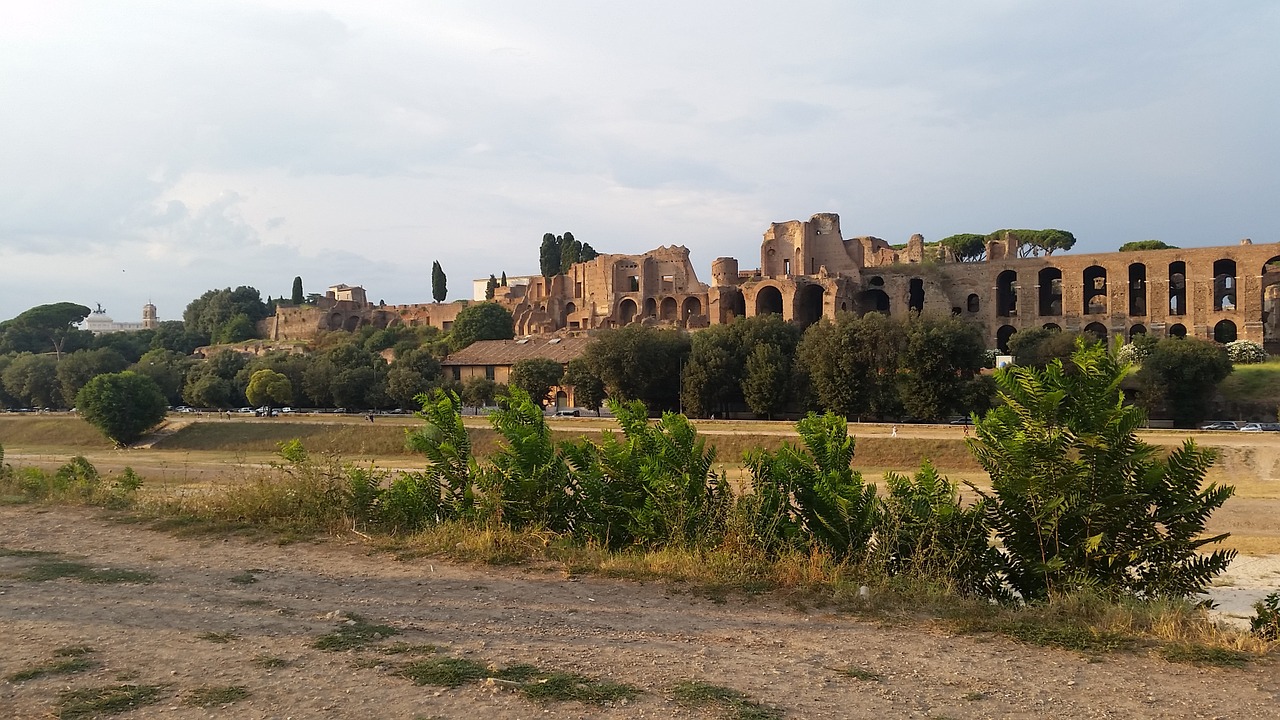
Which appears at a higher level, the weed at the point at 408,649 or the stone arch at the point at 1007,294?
the stone arch at the point at 1007,294

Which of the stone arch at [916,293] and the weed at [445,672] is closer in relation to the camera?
the weed at [445,672]

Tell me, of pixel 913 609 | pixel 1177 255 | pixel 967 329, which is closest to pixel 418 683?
pixel 913 609

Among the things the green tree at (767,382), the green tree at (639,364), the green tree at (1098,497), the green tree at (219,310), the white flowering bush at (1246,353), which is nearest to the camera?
the green tree at (1098,497)

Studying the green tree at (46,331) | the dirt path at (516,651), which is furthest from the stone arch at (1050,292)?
the green tree at (46,331)

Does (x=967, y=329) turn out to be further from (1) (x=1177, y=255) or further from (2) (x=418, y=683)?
(2) (x=418, y=683)

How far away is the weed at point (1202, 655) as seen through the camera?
17.1 feet

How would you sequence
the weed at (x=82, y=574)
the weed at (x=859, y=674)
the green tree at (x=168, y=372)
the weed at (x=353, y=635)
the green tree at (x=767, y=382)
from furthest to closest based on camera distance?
the green tree at (x=168, y=372)
the green tree at (x=767, y=382)
the weed at (x=82, y=574)
the weed at (x=353, y=635)
the weed at (x=859, y=674)

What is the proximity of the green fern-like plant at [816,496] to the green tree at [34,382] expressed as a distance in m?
68.2

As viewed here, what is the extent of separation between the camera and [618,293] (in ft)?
224

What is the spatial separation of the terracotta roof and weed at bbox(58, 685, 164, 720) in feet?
151

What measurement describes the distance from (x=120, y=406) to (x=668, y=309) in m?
38.1

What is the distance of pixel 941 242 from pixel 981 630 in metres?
78.6

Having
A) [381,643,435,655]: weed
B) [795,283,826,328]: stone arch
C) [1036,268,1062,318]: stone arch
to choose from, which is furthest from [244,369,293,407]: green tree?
[381,643,435,655]: weed

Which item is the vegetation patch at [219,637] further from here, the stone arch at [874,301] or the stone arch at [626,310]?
the stone arch at [626,310]
